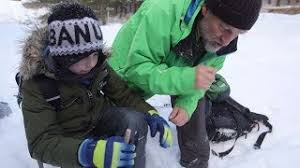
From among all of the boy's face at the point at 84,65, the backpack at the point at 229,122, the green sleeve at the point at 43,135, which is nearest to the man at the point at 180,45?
the boy's face at the point at 84,65

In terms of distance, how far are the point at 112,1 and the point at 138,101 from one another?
214 inches

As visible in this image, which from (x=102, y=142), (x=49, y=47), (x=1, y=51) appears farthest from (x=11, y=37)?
(x=102, y=142)

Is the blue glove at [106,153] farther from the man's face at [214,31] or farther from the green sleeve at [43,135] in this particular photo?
the man's face at [214,31]

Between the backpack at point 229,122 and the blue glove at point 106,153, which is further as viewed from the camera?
the backpack at point 229,122

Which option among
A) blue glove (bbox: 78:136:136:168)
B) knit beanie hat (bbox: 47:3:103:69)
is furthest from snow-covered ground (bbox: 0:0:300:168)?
blue glove (bbox: 78:136:136:168)

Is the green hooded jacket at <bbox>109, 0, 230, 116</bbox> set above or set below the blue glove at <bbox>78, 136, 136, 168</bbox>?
above

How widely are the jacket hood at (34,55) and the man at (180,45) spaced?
431 mm

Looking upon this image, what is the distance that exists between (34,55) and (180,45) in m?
0.66

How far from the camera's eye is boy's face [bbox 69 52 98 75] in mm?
1828

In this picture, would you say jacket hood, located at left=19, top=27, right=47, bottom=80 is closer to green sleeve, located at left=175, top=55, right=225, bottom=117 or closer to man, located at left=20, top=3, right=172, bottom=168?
man, located at left=20, top=3, right=172, bottom=168

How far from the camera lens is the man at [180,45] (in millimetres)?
1910

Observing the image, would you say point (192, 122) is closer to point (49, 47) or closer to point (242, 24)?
point (242, 24)

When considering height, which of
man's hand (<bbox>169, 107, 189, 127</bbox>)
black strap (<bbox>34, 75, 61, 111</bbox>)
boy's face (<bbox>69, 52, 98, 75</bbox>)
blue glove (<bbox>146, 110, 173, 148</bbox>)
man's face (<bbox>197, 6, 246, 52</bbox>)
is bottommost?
man's hand (<bbox>169, 107, 189, 127</bbox>)

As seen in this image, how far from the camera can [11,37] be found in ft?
15.0
